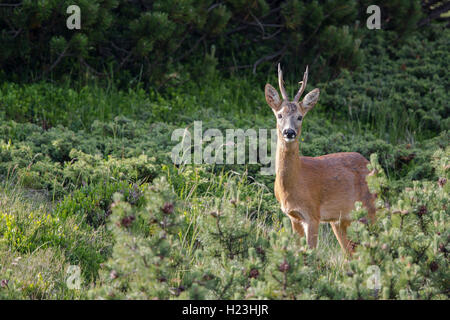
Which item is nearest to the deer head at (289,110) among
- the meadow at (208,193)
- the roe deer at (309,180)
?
the roe deer at (309,180)

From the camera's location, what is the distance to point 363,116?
9.52m

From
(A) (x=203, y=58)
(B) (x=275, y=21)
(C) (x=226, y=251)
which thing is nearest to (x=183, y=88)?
(A) (x=203, y=58)

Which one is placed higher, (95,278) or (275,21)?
(275,21)

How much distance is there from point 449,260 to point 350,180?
103cm

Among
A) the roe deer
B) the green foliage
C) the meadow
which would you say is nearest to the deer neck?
the roe deer

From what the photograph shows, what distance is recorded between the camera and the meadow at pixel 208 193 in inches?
142

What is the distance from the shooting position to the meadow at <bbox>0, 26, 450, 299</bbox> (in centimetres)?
360

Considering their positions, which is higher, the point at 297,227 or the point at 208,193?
the point at 297,227

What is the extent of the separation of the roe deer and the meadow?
0.71 ft

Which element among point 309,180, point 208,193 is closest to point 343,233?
point 309,180

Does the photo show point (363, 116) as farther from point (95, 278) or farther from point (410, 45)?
point (95, 278)

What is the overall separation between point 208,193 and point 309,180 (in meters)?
1.70

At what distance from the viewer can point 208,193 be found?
6.33 meters

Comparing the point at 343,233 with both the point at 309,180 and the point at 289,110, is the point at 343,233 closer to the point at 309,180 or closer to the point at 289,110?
the point at 309,180
